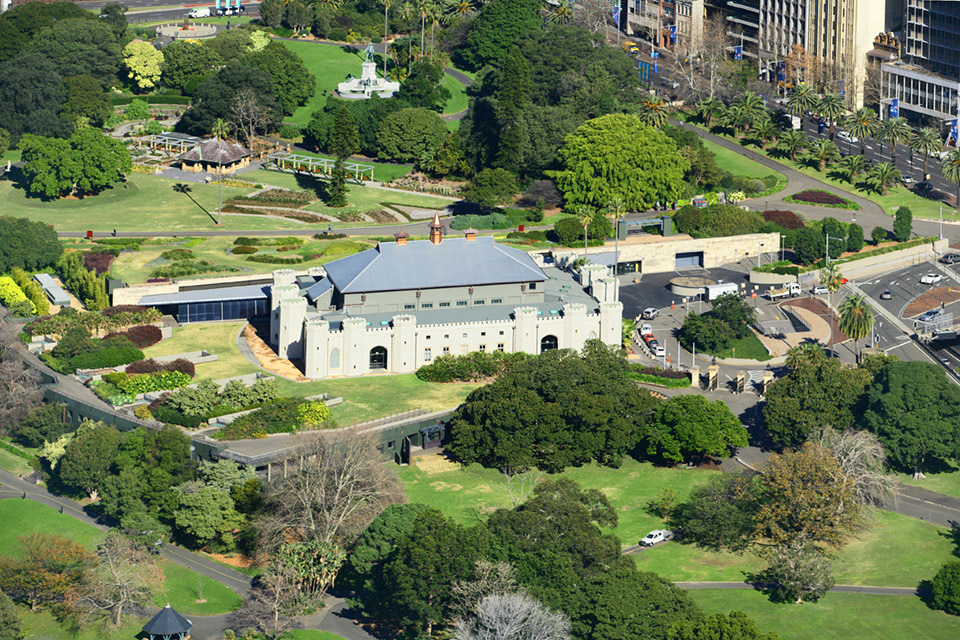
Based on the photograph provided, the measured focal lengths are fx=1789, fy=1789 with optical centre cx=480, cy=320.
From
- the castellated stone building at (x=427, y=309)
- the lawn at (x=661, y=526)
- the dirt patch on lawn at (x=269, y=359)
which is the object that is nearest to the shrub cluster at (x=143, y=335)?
the dirt patch on lawn at (x=269, y=359)

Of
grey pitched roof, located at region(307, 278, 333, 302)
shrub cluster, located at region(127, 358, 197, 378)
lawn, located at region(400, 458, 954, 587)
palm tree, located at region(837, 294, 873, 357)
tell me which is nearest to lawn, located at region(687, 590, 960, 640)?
lawn, located at region(400, 458, 954, 587)

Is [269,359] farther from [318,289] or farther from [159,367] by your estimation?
[159,367]

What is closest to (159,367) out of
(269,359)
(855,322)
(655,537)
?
(269,359)

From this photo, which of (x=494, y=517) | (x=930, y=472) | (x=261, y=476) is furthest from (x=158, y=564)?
(x=930, y=472)

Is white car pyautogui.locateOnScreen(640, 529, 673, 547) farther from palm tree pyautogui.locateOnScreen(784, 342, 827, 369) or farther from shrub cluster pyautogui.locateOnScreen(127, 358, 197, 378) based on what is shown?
shrub cluster pyautogui.locateOnScreen(127, 358, 197, 378)

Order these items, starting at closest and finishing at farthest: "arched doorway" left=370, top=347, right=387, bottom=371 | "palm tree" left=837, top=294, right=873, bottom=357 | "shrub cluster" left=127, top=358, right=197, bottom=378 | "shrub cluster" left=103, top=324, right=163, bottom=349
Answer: "shrub cluster" left=127, top=358, right=197, bottom=378 → "arched doorway" left=370, top=347, right=387, bottom=371 → "shrub cluster" left=103, top=324, right=163, bottom=349 → "palm tree" left=837, top=294, right=873, bottom=357

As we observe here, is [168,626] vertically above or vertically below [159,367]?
below

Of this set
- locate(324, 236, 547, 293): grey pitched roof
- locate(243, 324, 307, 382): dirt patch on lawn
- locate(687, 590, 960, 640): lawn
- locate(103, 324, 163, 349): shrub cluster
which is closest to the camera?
locate(687, 590, 960, 640): lawn

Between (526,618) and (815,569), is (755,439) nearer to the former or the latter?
(815,569)
